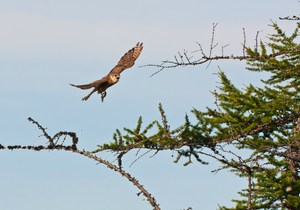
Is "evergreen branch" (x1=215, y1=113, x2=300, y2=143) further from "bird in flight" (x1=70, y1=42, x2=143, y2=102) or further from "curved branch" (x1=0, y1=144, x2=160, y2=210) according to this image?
"curved branch" (x1=0, y1=144, x2=160, y2=210)

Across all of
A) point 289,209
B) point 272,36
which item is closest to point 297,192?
point 289,209

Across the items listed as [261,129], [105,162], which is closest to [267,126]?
[261,129]

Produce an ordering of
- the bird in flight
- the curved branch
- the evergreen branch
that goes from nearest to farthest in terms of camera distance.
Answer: the curved branch → the bird in flight → the evergreen branch

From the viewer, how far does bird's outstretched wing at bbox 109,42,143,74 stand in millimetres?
12678

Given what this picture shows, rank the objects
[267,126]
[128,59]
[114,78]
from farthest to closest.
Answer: [267,126]
[128,59]
[114,78]

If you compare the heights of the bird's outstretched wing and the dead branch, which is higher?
the bird's outstretched wing

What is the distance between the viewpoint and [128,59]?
1347cm

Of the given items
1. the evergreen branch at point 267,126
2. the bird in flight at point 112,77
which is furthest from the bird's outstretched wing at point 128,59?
the evergreen branch at point 267,126

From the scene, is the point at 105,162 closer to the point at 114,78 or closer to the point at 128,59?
the point at 114,78

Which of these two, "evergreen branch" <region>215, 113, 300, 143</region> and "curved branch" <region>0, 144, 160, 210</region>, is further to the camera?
"evergreen branch" <region>215, 113, 300, 143</region>

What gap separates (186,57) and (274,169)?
12.0ft

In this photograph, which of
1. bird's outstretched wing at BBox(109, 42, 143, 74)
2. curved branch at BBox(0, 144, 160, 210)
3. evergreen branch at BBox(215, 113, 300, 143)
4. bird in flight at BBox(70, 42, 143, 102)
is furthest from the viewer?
evergreen branch at BBox(215, 113, 300, 143)

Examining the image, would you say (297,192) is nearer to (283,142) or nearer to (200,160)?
(283,142)

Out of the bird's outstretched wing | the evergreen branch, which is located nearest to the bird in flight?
the bird's outstretched wing
